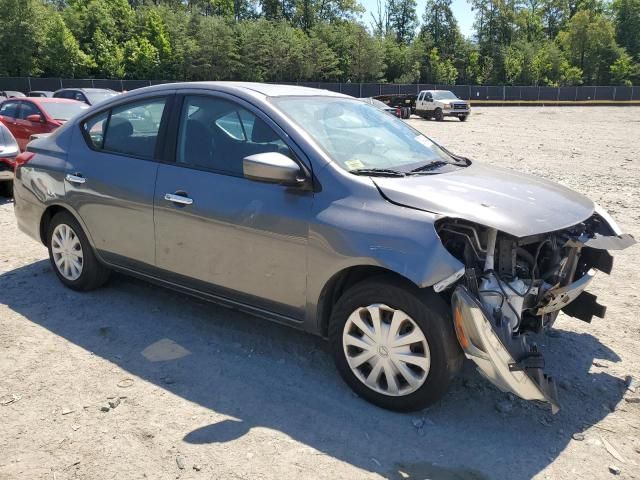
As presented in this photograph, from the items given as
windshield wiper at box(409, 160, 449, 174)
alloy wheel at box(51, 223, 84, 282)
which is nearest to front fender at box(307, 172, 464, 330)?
windshield wiper at box(409, 160, 449, 174)

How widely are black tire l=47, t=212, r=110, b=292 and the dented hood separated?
2.65 m

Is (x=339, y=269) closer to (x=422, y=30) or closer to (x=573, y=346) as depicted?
(x=573, y=346)

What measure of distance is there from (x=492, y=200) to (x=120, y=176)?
107 inches

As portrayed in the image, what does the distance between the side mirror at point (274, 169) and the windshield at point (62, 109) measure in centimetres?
941

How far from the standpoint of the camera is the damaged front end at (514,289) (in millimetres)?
2959

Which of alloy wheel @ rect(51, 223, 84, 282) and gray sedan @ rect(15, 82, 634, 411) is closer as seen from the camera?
gray sedan @ rect(15, 82, 634, 411)

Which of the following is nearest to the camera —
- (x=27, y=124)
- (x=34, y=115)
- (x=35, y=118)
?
(x=35, y=118)

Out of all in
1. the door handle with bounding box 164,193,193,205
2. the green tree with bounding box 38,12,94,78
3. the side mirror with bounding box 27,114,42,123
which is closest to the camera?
the door handle with bounding box 164,193,193,205

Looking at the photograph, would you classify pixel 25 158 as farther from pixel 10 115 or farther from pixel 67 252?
pixel 10 115

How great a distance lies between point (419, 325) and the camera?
3125mm

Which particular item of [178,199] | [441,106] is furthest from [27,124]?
[441,106]

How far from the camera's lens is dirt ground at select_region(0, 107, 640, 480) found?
2.89m

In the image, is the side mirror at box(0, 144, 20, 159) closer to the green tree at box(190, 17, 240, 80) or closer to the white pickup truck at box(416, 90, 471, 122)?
the white pickup truck at box(416, 90, 471, 122)

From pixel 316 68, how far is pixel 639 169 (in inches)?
2379
